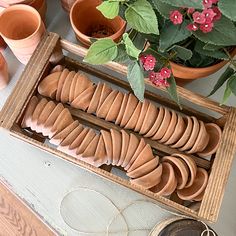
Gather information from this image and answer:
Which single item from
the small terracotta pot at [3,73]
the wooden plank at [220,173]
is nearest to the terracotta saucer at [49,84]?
the small terracotta pot at [3,73]

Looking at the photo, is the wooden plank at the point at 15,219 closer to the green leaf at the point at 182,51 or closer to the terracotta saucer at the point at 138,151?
the terracotta saucer at the point at 138,151

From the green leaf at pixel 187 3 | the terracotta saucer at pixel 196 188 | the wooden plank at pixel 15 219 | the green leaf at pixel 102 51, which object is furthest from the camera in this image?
the wooden plank at pixel 15 219

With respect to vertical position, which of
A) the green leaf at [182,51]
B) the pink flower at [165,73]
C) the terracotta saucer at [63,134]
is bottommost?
the terracotta saucer at [63,134]

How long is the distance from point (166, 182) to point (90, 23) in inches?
13.7

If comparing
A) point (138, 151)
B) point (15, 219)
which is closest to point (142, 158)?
point (138, 151)

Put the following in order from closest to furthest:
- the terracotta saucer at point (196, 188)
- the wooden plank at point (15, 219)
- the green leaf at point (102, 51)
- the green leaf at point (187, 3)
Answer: the green leaf at point (187, 3) → the green leaf at point (102, 51) → the terracotta saucer at point (196, 188) → the wooden plank at point (15, 219)

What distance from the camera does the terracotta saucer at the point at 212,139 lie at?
2.38 ft

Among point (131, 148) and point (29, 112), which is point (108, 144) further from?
point (29, 112)

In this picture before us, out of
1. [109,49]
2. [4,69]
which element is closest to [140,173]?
[109,49]

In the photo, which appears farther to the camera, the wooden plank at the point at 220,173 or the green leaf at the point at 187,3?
the wooden plank at the point at 220,173

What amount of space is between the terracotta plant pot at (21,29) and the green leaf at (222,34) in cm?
32

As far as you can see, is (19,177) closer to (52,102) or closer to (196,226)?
(52,102)

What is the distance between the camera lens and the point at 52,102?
2.42ft

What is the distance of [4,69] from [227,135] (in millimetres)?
435
